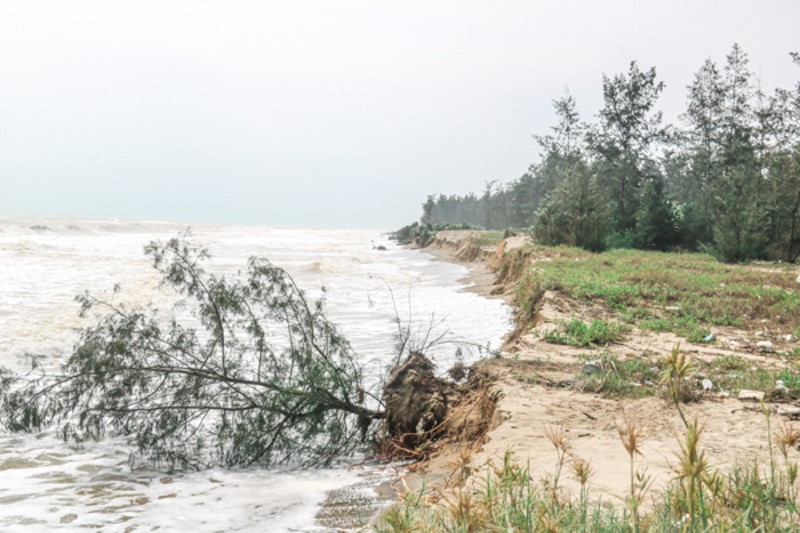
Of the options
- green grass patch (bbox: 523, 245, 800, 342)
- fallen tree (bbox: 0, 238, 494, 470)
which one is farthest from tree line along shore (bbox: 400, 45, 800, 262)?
fallen tree (bbox: 0, 238, 494, 470)

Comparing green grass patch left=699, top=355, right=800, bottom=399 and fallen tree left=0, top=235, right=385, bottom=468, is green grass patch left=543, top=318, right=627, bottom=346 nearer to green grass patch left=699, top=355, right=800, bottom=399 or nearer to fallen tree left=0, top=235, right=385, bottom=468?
green grass patch left=699, top=355, right=800, bottom=399

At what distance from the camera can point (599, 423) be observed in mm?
4832

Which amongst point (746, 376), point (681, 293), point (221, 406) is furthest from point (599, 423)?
point (681, 293)

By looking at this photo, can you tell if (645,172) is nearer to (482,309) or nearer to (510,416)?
(482,309)

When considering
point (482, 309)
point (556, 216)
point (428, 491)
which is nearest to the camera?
point (428, 491)

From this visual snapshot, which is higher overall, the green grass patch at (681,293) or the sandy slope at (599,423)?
the green grass patch at (681,293)

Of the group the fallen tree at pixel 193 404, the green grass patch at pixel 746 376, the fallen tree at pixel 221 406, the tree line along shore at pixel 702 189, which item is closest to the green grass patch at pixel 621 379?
the green grass patch at pixel 746 376

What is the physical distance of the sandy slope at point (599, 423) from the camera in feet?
12.6

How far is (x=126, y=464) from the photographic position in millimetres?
5227

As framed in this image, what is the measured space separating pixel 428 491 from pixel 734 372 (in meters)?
4.48

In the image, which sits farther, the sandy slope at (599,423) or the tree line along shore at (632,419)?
the sandy slope at (599,423)

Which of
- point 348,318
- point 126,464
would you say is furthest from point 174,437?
point 348,318

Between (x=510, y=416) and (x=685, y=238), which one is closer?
(x=510, y=416)

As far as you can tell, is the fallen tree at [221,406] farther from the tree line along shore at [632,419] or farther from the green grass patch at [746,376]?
the green grass patch at [746,376]
